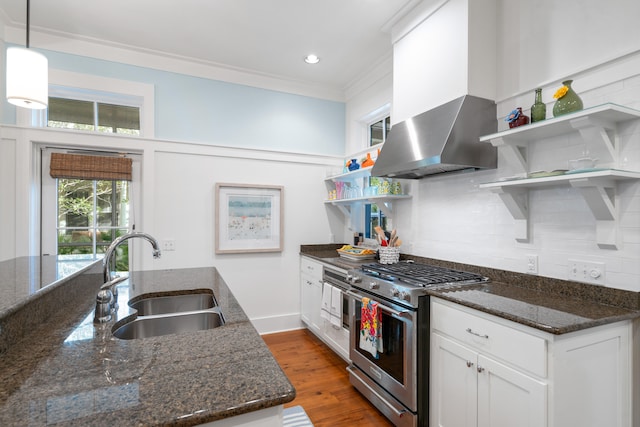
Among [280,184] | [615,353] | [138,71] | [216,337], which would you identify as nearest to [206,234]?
[280,184]

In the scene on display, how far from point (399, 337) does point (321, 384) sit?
0.97 meters

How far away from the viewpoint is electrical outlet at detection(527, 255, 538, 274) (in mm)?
1872

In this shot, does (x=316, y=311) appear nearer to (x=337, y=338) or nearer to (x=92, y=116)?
(x=337, y=338)

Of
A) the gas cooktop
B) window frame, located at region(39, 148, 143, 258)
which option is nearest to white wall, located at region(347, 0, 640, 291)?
the gas cooktop

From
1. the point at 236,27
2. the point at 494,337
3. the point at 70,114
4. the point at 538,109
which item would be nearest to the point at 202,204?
the point at 70,114

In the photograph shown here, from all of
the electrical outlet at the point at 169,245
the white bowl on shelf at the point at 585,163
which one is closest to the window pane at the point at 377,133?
the white bowl on shelf at the point at 585,163

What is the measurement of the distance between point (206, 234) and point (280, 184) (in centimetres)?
99

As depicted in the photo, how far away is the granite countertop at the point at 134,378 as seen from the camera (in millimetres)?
679

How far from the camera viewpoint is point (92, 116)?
3.10 m

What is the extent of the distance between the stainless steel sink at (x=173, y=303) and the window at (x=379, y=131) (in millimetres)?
2452

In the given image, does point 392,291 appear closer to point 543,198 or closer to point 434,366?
point 434,366

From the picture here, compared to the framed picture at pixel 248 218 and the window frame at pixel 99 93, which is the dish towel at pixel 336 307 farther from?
the window frame at pixel 99 93

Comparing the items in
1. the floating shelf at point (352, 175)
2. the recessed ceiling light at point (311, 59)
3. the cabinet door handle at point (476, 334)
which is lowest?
the cabinet door handle at point (476, 334)

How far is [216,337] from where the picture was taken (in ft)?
3.62
